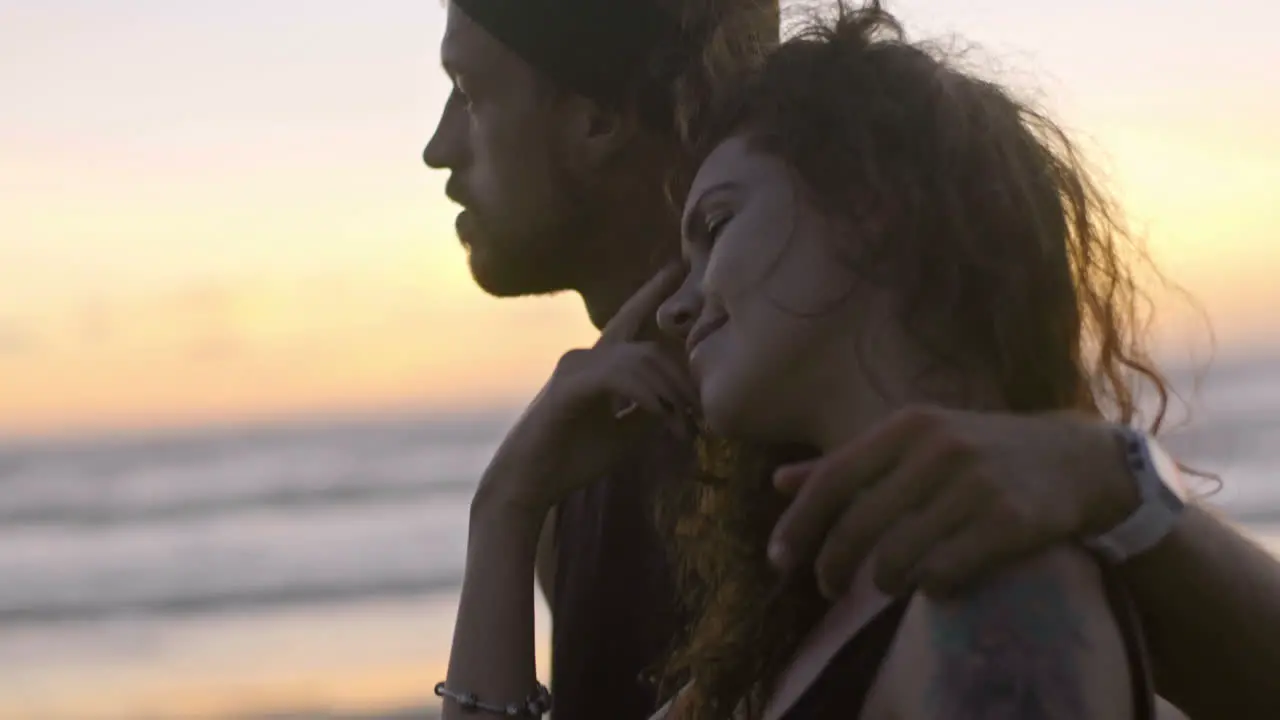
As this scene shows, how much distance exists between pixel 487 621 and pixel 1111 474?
1.38 metres

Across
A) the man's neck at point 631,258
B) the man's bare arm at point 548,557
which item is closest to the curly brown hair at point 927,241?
the man's neck at point 631,258

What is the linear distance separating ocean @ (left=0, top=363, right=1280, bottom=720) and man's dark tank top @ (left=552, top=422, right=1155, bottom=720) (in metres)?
0.99

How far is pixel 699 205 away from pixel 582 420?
2.45ft

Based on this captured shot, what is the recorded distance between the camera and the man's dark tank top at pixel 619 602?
3.31 metres

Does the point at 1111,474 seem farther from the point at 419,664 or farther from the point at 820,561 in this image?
the point at 419,664

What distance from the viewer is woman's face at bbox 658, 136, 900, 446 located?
214 cm

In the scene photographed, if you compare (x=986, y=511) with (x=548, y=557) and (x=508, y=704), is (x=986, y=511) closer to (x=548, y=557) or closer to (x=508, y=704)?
(x=508, y=704)

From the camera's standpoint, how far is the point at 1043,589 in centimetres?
185

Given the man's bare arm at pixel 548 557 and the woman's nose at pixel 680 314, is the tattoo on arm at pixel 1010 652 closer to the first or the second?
the woman's nose at pixel 680 314

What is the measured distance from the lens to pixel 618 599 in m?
3.37

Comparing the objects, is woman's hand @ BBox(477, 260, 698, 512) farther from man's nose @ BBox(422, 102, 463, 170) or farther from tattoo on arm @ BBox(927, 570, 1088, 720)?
tattoo on arm @ BBox(927, 570, 1088, 720)

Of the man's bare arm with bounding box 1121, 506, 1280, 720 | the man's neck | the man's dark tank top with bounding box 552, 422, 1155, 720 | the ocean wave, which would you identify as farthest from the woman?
the ocean wave

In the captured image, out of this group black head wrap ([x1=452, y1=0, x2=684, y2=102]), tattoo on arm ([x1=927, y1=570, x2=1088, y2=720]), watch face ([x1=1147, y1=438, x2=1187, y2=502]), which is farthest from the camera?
black head wrap ([x1=452, y1=0, x2=684, y2=102])

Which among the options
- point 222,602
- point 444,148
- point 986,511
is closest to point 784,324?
point 986,511
